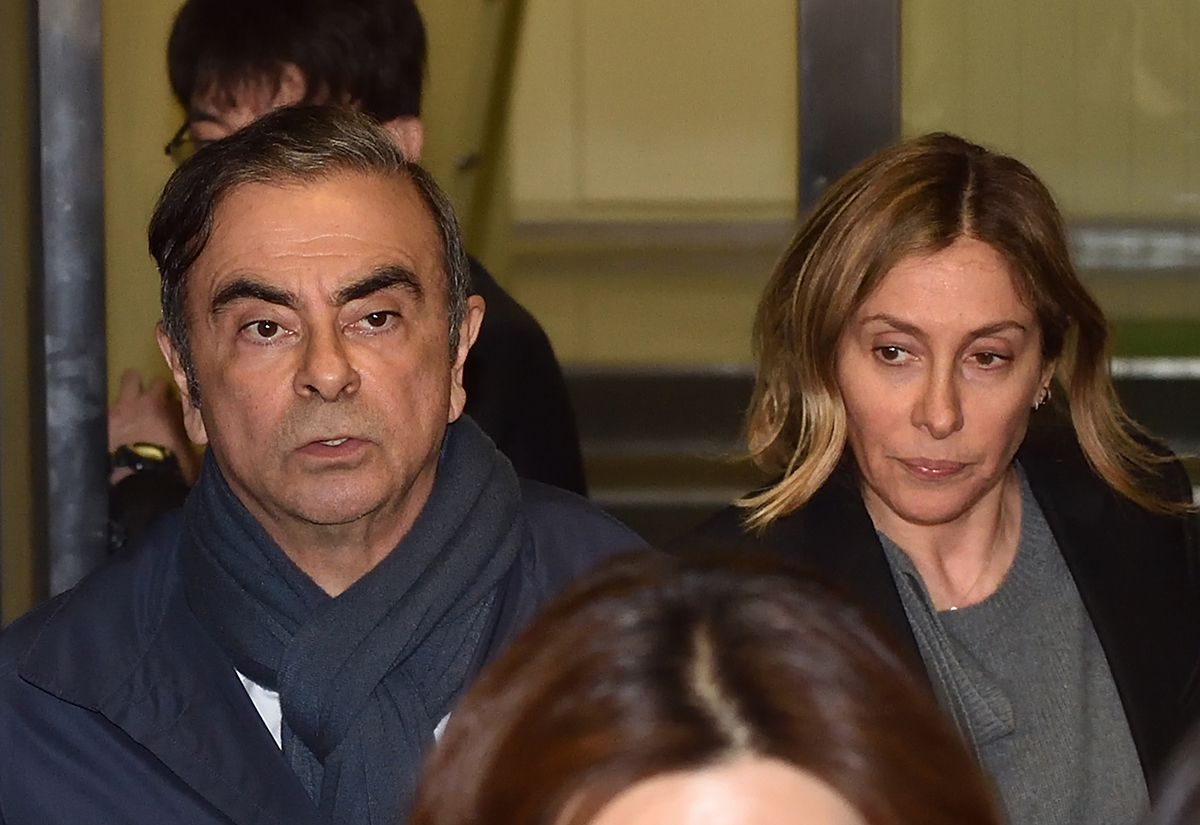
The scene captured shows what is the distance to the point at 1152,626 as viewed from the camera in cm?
254

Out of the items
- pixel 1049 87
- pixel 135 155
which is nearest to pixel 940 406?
pixel 1049 87

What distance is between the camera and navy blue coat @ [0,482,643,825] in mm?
2006

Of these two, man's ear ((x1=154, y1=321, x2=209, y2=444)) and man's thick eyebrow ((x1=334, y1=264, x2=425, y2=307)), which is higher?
man's thick eyebrow ((x1=334, y1=264, x2=425, y2=307))

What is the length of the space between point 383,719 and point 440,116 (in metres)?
3.13

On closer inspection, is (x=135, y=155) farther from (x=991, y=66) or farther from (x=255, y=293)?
(x=255, y=293)

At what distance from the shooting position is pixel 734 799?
3.35 ft

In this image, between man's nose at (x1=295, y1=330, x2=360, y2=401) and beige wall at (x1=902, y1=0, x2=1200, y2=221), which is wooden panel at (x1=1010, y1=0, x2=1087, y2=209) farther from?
man's nose at (x1=295, y1=330, x2=360, y2=401)

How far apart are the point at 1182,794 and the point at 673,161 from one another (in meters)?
4.75

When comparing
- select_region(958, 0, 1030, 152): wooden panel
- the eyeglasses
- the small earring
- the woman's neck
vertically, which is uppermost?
select_region(958, 0, 1030, 152): wooden panel

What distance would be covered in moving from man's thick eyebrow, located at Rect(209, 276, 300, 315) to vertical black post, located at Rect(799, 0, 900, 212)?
1.72 metres

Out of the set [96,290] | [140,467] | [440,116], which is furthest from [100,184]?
[440,116]

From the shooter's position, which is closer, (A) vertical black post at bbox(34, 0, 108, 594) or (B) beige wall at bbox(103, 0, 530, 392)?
(A) vertical black post at bbox(34, 0, 108, 594)

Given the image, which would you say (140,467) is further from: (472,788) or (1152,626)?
(472,788)

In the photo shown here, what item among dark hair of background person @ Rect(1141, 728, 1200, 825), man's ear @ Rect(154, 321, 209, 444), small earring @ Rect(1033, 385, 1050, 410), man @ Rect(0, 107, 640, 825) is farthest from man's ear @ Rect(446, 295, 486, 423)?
dark hair of background person @ Rect(1141, 728, 1200, 825)
